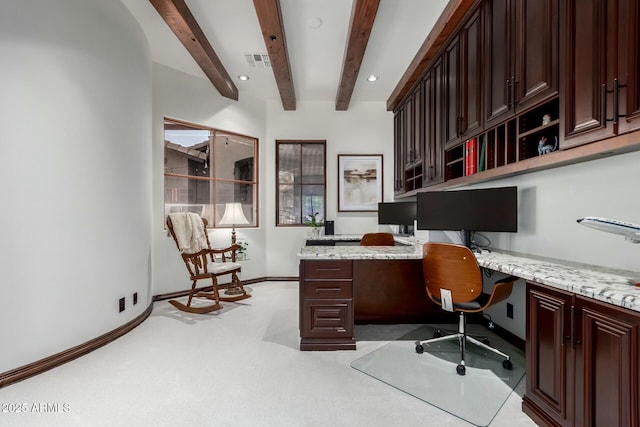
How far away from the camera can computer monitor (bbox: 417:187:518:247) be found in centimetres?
236

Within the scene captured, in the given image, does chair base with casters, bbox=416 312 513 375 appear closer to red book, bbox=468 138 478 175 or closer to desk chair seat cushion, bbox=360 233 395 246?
red book, bbox=468 138 478 175

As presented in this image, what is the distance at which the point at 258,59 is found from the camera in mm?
3705

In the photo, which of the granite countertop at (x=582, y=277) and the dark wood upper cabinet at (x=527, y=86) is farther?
the dark wood upper cabinet at (x=527, y=86)

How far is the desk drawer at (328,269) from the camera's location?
7.94ft

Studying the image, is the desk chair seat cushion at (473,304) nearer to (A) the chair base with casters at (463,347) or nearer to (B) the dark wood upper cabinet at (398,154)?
(A) the chair base with casters at (463,347)

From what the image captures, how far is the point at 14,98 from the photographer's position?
2.02 m

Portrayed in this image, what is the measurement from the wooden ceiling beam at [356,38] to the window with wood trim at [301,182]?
126 cm

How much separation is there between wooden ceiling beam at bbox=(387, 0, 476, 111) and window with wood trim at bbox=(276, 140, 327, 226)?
5.47 ft

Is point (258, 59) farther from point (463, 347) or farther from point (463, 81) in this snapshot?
point (463, 347)

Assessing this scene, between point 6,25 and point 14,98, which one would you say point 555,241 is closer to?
point 14,98

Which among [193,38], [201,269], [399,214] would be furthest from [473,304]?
[193,38]

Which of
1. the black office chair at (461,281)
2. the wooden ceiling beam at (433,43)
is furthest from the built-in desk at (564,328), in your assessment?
the wooden ceiling beam at (433,43)

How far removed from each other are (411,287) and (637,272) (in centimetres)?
174

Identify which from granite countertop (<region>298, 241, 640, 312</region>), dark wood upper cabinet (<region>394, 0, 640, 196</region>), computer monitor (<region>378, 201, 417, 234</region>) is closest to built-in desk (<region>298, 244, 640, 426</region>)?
granite countertop (<region>298, 241, 640, 312</region>)
